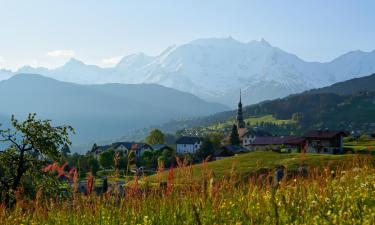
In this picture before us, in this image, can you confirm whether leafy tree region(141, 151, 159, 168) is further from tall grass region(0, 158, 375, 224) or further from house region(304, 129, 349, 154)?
tall grass region(0, 158, 375, 224)

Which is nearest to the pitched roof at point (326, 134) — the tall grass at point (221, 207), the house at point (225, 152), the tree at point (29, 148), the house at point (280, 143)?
the house at point (280, 143)

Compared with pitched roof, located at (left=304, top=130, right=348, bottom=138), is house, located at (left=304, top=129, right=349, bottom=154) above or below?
below

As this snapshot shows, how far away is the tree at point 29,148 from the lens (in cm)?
2658

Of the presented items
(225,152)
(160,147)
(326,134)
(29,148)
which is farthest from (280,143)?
(29,148)

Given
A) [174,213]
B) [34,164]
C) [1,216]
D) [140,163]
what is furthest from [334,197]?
[140,163]

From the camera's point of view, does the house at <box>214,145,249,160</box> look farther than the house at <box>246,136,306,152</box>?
No

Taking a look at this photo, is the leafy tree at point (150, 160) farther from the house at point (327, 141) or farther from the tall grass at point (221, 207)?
the tall grass at point (221, 207)

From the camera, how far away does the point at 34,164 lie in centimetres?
2698

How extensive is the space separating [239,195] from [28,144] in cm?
1934

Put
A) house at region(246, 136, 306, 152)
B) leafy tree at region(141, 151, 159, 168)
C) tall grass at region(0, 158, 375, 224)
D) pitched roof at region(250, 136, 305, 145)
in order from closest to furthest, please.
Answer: tall grass at region(0, 158, 375, 224) < leafy tree at region(141, 151, 159, 168) < house at region(246, 136, 306, 152) < pitched roof at region(250, 136, 305, 145)

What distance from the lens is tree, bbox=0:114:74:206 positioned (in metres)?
26.6

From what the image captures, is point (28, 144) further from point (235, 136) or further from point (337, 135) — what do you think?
point (235, 136)

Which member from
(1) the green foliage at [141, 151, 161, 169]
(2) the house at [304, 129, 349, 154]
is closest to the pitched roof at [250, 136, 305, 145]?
(2) the house at [304, 129, 349, 154]

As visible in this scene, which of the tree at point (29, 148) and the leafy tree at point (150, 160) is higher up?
the tree at point (29, 148)
